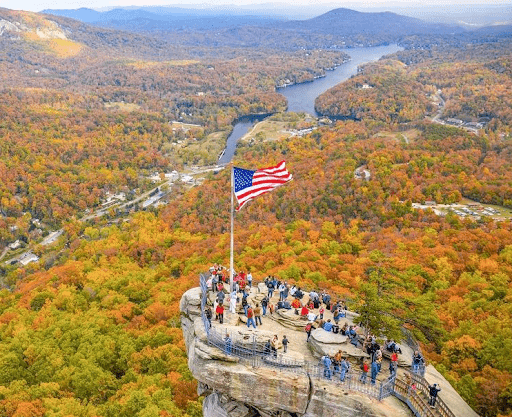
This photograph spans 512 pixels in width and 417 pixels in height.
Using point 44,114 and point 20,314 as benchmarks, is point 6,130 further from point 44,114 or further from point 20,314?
point 20,314

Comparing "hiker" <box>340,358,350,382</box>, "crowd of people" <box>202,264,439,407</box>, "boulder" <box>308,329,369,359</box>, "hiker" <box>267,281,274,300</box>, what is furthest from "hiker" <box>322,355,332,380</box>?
"hiker" <box>267,281,274,300</box>

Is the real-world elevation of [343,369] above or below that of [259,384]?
above

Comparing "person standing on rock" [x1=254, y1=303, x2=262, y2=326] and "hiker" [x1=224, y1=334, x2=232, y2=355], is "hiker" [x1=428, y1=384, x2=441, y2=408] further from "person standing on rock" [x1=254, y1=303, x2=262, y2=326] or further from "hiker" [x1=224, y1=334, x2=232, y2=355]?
"hiker" [x1=224, y1=334, x2=232, y2=355]

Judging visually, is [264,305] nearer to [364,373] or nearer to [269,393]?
[269,393]

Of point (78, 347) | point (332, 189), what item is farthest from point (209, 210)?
point (78, 347)

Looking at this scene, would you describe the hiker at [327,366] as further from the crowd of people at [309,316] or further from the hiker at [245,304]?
the hiker at [245,304]

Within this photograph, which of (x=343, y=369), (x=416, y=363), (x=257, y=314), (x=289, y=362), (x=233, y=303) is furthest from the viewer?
(x=233, y=303)

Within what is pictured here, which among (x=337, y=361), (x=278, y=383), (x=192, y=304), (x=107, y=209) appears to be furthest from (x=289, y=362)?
(x=107, y=209)

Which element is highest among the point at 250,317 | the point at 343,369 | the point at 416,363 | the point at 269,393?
the point at 250,317
